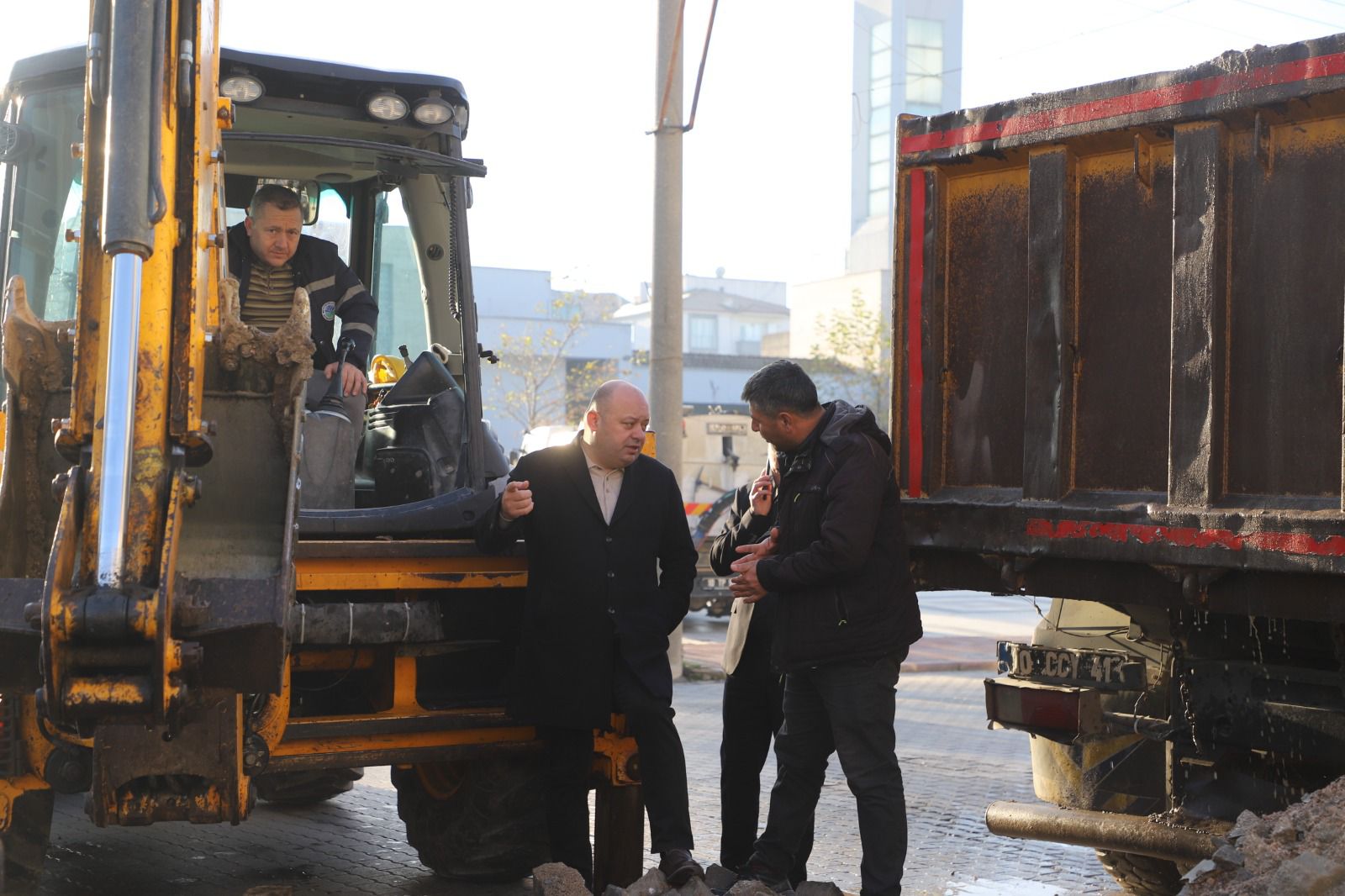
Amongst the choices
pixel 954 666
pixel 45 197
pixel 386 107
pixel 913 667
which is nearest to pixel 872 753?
pixel 386 107

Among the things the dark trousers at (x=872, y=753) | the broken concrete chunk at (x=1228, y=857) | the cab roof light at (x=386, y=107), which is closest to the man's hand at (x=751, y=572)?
the dark trousers at (x=872, y=753)

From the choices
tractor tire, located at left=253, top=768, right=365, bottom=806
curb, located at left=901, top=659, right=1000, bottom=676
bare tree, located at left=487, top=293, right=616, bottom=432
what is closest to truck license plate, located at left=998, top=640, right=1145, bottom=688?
tractor tire, located at left=253, top=768, right=365, bottom=806

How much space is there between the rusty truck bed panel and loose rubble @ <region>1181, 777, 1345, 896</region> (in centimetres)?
62

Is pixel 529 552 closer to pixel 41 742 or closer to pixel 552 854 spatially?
pixel 552 854

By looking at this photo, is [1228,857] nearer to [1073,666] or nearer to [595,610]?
[1073,666]

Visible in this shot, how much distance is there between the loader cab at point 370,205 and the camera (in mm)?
5293

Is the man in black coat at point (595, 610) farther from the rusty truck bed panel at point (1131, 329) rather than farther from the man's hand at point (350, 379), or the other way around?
the rusty truck bed panel at point (1131, 329)

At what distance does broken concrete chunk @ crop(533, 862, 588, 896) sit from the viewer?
4.58 meters

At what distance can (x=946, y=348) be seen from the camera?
16.9 feet

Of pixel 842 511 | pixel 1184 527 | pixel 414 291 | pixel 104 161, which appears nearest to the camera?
pixel 104 161

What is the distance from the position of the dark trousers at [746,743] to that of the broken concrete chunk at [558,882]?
973 mm

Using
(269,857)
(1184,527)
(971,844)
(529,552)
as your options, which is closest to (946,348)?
(1184,527)

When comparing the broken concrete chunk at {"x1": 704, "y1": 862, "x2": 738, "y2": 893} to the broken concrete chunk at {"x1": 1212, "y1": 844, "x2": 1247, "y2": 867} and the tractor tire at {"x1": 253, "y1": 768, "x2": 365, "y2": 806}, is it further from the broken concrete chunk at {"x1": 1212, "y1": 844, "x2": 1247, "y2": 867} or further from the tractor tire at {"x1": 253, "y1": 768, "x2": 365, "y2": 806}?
the tractor tire at {"x1": 253, "y1": 768, "x2": 365, "y2": 806}

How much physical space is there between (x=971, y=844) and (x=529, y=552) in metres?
2.79
